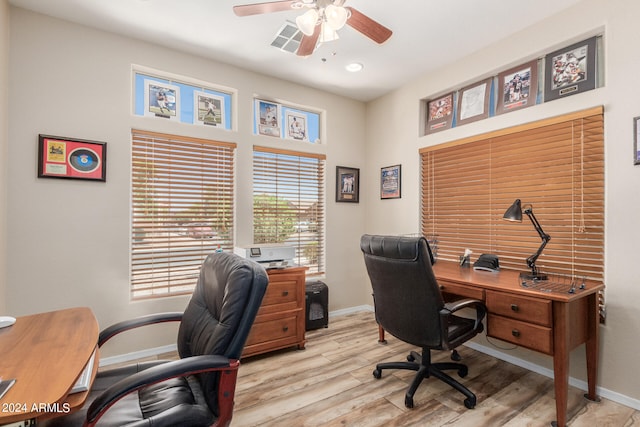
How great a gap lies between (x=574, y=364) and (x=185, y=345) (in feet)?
8.75

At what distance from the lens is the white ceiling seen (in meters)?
2.27

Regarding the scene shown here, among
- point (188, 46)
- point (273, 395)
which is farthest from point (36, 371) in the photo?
point (188, 46)

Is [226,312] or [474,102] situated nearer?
[226,312]

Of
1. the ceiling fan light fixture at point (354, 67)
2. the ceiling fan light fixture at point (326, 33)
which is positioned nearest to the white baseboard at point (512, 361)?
the ceiling fan light fixture at point (326, 33)

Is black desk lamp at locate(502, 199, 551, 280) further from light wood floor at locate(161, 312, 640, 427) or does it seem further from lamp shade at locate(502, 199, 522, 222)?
light wood floor at locate(161, 312, 640, 427)

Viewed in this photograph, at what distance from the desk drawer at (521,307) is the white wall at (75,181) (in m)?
2.57

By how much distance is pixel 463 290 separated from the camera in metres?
2.29

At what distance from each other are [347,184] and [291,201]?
0.81m

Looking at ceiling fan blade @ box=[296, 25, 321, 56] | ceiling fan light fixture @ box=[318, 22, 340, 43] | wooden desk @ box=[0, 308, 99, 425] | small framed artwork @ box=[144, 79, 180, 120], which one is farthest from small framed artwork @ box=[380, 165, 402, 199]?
wooden desk @ box=[0, 308, 99, 425]

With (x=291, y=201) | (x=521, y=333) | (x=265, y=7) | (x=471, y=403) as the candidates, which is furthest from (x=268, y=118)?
(x=471, y=403)

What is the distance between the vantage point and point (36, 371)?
0.94 m

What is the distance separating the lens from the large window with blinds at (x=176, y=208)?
2.74 metres

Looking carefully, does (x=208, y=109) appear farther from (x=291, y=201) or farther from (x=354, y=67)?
(x=354, y=67)

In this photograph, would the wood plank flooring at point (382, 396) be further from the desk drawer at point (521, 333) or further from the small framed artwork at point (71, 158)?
the small framed artwork at point (71, 158)
